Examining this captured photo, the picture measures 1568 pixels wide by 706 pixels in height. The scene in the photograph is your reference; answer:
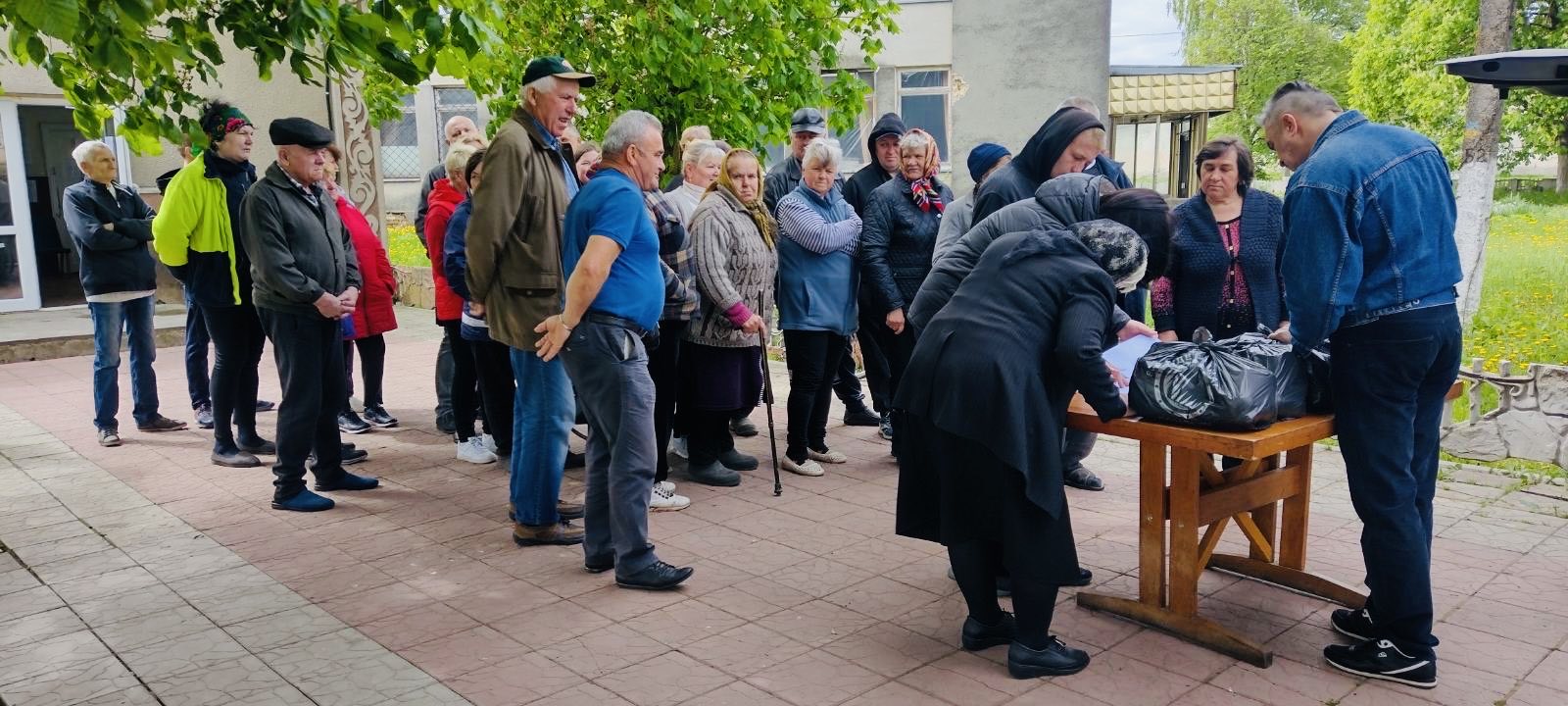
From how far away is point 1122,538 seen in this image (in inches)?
196

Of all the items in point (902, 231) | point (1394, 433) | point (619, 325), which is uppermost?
point (902, 231)

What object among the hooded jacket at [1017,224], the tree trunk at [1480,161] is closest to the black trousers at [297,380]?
the hooded jacket at [1017,224]

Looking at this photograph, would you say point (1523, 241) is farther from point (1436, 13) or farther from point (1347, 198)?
point (1347, 198)

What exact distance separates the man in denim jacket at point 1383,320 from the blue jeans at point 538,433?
278 cm

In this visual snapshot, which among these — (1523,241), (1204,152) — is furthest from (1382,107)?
(1204,152)

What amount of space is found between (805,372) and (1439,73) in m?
29.1

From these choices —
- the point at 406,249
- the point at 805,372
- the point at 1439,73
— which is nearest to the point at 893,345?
the point at 805,372

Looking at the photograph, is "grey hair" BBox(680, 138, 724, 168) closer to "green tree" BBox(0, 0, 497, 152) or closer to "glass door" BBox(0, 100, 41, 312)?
"green tree" BBox(0, 0, 497, 152)

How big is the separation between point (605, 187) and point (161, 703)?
2.16 metres

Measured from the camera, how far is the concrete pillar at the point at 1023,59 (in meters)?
8.84

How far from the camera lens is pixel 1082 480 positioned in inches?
228

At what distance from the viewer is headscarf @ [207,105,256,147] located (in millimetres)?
6074

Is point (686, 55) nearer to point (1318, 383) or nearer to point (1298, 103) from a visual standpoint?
point (1298, 103)

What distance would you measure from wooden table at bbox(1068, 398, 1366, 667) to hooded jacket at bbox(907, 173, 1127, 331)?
47cm
